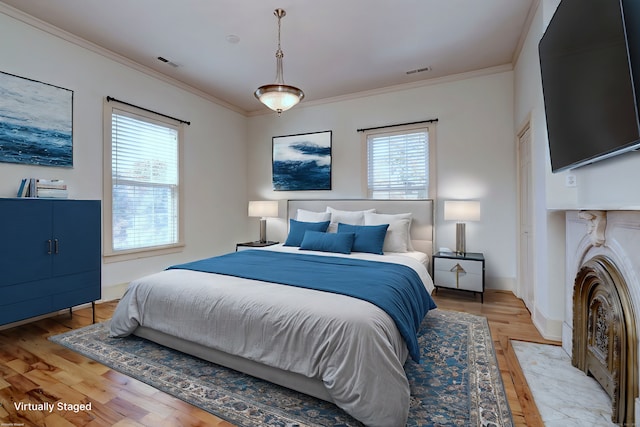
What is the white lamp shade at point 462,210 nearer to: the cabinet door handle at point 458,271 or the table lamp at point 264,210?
the cabinet door handle at point 458,271

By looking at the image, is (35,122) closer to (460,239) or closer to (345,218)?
(345,218)

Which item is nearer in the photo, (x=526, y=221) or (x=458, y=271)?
(x=526, y=221)

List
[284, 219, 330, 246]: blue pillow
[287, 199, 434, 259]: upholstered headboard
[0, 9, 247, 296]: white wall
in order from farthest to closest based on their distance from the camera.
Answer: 1. [287, 199, 434, 259]: upholstered headboard
2. [284, 219, 330, 246]: blue pillow
3. [0, 9, 247, 296]: white wall

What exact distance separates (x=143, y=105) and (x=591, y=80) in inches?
174

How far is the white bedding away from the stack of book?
52.2 inches

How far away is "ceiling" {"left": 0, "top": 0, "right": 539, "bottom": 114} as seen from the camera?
274cm

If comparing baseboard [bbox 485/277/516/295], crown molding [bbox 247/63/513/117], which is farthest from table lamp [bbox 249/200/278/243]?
baseboard [bbox 485/277/516/295]

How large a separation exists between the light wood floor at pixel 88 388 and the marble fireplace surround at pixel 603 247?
457 mm

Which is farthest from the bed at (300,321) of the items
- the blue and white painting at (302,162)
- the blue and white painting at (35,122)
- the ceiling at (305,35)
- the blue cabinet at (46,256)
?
the ceiling at (305,35)

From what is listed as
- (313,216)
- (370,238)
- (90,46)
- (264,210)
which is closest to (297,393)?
→ (370,238)

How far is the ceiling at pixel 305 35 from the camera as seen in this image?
2744 millimetres

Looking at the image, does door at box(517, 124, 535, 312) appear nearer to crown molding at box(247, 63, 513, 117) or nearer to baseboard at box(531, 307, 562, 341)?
baseboard at box(531, 307, 562, 341)

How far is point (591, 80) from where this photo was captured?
160 cm

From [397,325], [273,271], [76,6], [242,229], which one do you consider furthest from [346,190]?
[76,6]
